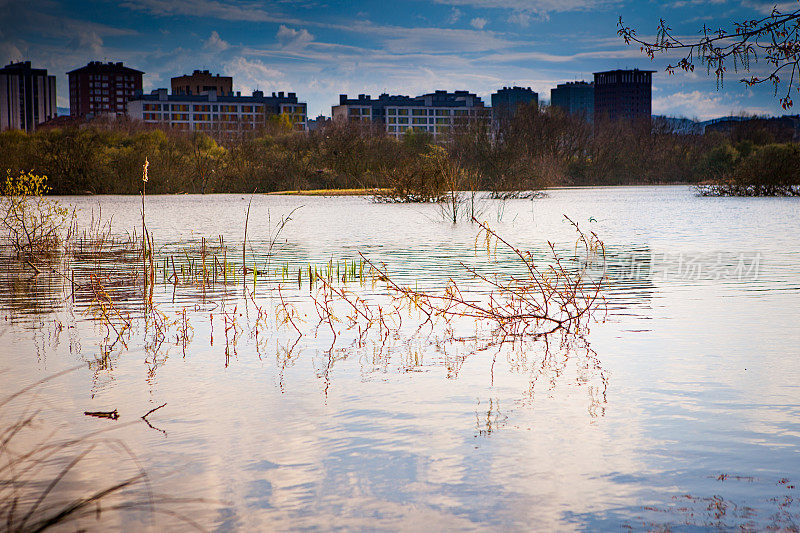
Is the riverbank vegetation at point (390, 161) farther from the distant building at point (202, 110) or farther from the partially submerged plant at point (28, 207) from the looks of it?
the distant building at point (202, 110)

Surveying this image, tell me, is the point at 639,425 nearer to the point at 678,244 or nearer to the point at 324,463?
the point at 324,463

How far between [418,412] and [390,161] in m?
58.3

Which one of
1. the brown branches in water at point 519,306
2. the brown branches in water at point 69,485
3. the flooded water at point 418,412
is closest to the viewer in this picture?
the brown branches in water at point 69,485

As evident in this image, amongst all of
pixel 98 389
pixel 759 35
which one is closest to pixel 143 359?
pixel 98 389

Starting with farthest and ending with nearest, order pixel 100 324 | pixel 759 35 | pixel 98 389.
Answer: pixel 100 324 → pixel 98 389 → pixel 759 35

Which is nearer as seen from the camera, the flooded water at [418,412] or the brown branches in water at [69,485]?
the brown branches in water at [69,485]

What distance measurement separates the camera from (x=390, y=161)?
207 feet

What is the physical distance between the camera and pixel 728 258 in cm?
1514

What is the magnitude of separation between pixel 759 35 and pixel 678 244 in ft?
45.7

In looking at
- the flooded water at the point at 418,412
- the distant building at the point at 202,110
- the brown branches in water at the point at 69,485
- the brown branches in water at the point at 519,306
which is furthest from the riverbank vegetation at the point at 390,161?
the distant building at the point at 202,110

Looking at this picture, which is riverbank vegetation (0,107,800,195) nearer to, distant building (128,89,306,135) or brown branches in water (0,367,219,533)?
brown branches in water (0,367,219,533)

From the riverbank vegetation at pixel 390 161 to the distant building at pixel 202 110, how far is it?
104616mm

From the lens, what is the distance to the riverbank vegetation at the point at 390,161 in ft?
149

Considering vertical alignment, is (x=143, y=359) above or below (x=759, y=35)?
below
